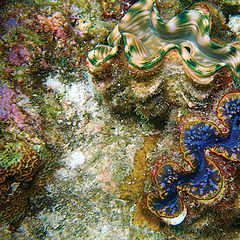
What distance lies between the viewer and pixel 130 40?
215 cm

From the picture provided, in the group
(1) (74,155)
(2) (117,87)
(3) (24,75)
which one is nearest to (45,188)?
(1) (74,155)

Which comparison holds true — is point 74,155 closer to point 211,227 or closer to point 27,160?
point 27,160

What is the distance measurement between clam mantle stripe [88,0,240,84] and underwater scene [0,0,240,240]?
13 millimetres

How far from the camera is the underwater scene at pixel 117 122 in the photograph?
6.64 ft

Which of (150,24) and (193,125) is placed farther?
(150,24)

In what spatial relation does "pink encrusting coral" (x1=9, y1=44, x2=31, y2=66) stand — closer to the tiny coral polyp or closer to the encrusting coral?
the encrusting coral

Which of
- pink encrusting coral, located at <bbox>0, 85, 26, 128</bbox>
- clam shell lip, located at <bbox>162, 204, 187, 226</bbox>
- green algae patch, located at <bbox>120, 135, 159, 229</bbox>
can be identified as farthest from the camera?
green algae patch, located at <bbox>120, 135, 159, 229</bbox>

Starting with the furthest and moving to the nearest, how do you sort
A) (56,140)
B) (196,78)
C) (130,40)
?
(56,140) → (130,40) → (196,78)

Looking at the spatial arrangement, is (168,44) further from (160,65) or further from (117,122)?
(117,122)

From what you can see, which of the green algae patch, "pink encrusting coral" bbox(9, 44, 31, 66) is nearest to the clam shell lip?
the green algae patch

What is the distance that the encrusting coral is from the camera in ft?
6.53

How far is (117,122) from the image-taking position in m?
2.50

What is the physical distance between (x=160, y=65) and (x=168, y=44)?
218 mm

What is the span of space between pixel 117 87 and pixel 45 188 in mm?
1485
